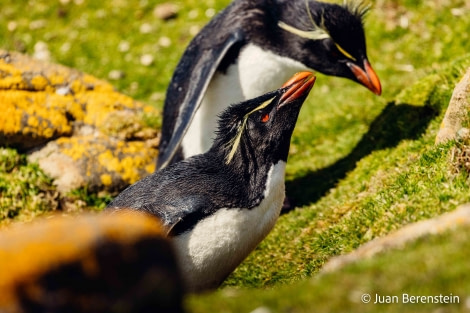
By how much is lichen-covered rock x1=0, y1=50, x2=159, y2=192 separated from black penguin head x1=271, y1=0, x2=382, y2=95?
2.82 m

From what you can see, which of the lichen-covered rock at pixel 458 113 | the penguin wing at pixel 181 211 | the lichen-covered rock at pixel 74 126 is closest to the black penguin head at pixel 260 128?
the penguin wing at pixel 181 211

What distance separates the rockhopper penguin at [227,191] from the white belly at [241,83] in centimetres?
239

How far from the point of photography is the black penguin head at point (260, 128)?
7.29m

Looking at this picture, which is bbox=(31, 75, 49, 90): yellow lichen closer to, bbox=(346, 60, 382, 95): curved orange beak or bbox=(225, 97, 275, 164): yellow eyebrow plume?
bbox=(346, 60, 382, 95): curved orange beak

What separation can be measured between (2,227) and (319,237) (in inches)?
171

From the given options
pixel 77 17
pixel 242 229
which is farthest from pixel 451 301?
pixel 77 17

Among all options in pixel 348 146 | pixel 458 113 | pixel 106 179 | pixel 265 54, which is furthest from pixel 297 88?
pixel 106 179

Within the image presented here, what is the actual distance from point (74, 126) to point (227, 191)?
4.83 metres

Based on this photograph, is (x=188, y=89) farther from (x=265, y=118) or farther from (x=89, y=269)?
(x=89, y=269)

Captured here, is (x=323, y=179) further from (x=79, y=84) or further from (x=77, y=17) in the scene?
(x=77, y=17)

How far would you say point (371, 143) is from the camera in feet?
34.1

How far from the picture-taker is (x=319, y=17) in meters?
9.77

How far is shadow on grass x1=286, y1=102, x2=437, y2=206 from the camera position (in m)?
9.80

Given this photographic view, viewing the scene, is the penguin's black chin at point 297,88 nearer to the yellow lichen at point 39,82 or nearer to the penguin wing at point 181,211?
the penguin wing at point 181,211
